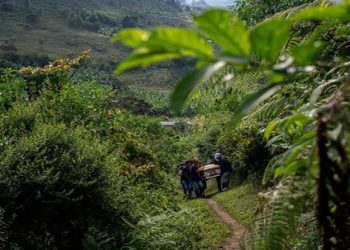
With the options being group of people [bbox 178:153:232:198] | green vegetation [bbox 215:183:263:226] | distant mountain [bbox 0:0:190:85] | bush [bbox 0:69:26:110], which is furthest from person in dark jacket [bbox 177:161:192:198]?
distant mountain [bbox 0:0:190:85]

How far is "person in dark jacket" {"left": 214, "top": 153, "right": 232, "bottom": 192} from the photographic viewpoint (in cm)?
1666

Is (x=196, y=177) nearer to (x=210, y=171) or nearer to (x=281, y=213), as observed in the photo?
(x=210, y=171)

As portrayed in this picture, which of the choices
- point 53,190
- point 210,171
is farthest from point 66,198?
point 210,171

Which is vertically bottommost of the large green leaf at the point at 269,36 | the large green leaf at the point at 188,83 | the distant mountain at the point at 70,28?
the large green leaf at the point at 188,83

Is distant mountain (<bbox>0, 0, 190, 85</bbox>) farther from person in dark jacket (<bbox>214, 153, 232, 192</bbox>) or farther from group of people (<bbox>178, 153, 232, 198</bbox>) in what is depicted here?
person in dark jacket (<bbox>214, 153, 232, 192</bbox>)

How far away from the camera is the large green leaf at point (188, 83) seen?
0.74 m

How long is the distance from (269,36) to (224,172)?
16.3 meters

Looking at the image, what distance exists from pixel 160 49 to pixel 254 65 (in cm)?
23

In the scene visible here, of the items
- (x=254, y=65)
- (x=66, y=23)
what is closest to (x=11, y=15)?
(x=66, y=23)

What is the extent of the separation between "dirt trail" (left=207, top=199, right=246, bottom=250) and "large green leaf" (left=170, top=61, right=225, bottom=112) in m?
8.39

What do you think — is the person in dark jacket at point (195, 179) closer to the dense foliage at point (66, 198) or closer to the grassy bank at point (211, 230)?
the grassy bank at point (211, 230)

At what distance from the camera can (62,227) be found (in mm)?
7203

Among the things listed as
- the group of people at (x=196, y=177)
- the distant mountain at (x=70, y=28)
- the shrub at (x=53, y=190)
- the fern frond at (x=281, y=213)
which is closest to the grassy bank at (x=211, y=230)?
the group of people at (x=196, y=177)

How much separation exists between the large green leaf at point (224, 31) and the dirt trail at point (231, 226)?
8365 mm
